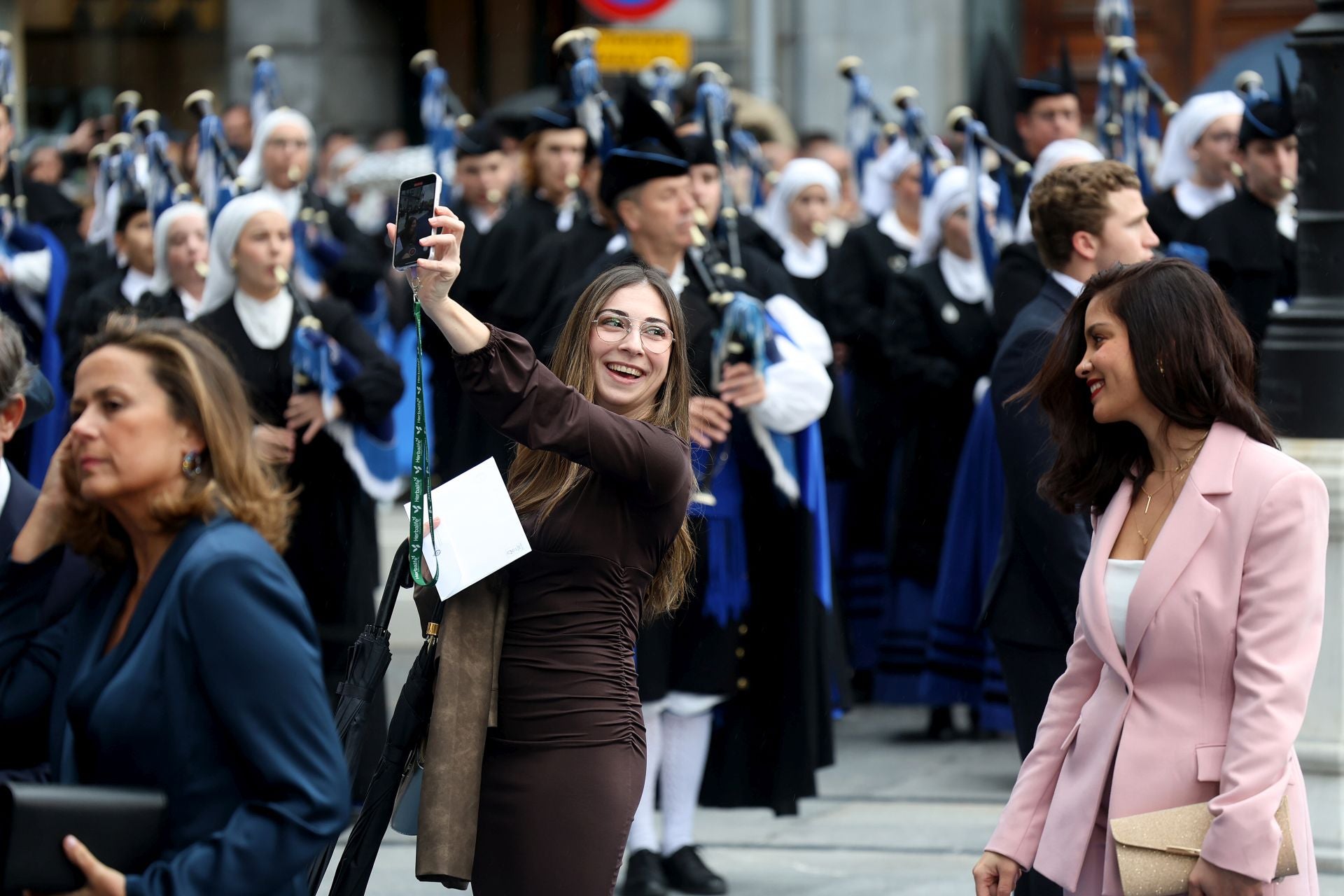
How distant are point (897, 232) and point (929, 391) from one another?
1611mm

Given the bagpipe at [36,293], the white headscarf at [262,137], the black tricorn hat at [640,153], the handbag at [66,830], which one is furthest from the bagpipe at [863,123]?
the handbag at [66,830]

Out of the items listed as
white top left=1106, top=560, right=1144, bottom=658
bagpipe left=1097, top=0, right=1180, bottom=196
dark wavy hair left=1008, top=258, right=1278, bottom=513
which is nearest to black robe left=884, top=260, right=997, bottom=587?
bagpipe left=1097, top=0, right=1180, bottom=196

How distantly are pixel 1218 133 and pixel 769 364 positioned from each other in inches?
148

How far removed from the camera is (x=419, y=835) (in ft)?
12.0

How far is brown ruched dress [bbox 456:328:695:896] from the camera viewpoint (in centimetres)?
364

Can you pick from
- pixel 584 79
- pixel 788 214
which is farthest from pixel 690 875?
pixel 788 214

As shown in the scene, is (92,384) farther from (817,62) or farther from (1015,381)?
(817,62)

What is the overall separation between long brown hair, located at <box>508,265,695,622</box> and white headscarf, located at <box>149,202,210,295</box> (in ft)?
12.0

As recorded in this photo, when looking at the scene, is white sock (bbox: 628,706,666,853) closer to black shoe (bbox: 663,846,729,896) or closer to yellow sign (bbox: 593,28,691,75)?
black shoe (bbox: 663,846,729,896)

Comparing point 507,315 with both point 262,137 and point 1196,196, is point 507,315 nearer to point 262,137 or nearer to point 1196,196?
point 262,137

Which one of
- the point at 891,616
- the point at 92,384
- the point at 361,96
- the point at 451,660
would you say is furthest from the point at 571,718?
the point at 361,96

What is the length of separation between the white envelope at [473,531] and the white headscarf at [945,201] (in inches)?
205

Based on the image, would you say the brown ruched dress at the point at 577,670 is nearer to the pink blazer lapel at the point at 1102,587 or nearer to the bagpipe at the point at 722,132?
the pink blazer lapel at the point at 1102,587

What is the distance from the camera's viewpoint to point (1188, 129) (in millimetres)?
9125
